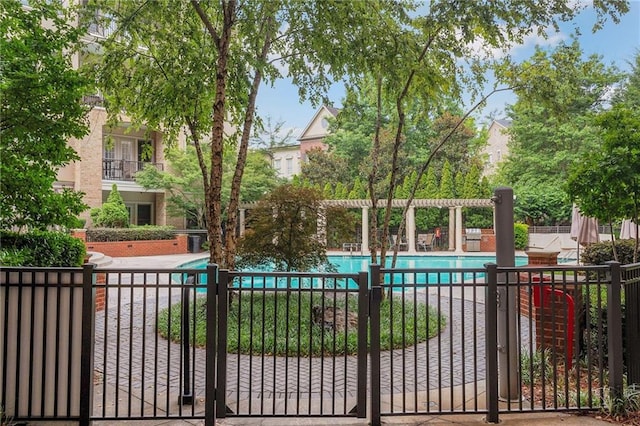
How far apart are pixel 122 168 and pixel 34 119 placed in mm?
18743

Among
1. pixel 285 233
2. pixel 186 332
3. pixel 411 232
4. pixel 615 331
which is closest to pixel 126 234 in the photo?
pixel 411 232

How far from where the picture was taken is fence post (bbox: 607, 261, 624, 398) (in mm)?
3449

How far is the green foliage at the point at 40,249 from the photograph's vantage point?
4.33 meters

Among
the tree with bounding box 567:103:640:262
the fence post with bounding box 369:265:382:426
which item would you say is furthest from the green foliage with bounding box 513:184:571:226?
the fence post with bounding box 369:265:382:426

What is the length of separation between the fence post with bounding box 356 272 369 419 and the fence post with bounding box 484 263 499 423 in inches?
36.7

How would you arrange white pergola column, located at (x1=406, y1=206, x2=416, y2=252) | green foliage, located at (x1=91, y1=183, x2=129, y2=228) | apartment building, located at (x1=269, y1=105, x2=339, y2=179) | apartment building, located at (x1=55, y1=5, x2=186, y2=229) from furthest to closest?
apartment building, located at (x1=269, y1=105, x2=339, y2=179) → white pergola column, located at (x1=406, y1=206, x2=416, y2=252) → apartment building, located at (x1=55, y1=5, x2=186, y2=229) → green foliage, located at (x1=91, y1=183, x2=129, y2=228)

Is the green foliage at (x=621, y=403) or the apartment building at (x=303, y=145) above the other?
the apartment building at (x=303, y=145)

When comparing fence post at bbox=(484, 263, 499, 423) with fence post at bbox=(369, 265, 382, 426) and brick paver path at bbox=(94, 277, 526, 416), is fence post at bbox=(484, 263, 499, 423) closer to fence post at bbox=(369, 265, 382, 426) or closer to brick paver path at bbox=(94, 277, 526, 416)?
brick paver path at bbox=(94, 277, 526, 416)

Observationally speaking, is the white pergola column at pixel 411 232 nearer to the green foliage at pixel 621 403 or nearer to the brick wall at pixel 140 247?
the brick wall at pixel 140 247

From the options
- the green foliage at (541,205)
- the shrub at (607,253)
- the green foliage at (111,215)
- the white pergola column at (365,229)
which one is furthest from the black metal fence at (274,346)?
the green foliage at (541,205)

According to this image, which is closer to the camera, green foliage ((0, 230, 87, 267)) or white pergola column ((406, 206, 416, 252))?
→ green foliage ((0, 230, 87, 267))

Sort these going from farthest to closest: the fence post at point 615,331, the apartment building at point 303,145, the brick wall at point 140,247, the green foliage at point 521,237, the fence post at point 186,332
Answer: the apartment building at point 303,145 < the green foliage at point 521,237 < the brick wall at point 140,247 < the fence post at point 186,332 < the fence post at point 615,331

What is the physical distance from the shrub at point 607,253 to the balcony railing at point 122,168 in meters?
17.7

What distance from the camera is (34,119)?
3777 mm
